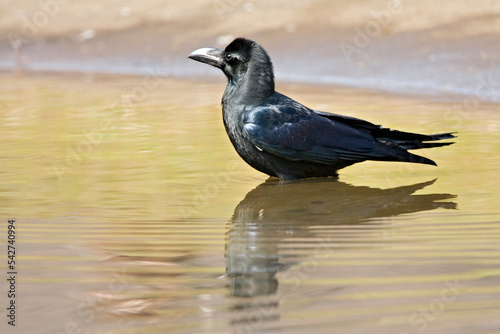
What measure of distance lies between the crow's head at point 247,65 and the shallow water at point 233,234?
0.62m

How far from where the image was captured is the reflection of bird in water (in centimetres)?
381

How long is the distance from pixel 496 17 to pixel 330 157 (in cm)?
649

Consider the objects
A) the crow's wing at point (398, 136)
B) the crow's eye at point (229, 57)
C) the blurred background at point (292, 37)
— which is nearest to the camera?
the crow's wing at point (398, 136)

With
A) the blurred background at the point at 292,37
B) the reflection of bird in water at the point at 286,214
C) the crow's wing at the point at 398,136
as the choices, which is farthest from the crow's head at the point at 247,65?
the blurred background at the point at 292,37

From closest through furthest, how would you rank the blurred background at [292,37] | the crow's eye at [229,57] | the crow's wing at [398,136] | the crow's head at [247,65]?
1. the crow's wing at [398,136]
2. the crow's head at [247,65]
3. the crow's eye at [229,57]
4. the blurred background at [292,37]

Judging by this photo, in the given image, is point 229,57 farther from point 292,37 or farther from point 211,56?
point 292,37

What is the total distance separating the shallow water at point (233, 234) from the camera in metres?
3.28

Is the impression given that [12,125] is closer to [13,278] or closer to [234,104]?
[234,104]

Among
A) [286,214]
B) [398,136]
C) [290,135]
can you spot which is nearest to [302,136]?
[290,135]

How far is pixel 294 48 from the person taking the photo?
39.8ft

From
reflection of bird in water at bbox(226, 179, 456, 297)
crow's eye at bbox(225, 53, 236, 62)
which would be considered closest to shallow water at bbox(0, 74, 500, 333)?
reflection of bird in water at bbox(226, 179, 456, 297)

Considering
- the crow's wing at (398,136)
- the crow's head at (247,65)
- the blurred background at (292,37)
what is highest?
the blurred background at (292,37)

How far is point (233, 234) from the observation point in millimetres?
4523

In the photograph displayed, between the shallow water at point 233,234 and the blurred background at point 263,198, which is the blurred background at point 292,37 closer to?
the blurred background at point 263,198
